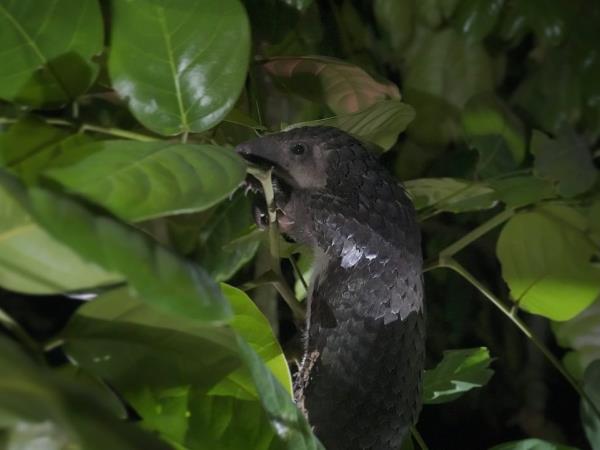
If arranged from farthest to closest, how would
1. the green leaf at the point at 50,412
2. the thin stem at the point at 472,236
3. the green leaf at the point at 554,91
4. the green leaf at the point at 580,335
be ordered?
the green leaf at the point at 554,91 < the green leaf at the point at 580,335 < the thin stem at the point at 472,236 < the green leaf at the point at 50,412

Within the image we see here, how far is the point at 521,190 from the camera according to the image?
2.56 feet

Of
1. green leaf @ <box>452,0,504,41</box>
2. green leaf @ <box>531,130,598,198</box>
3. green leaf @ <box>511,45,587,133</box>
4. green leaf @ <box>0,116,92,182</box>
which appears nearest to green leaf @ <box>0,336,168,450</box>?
green leaf @ <box>0,116,92,182</box>

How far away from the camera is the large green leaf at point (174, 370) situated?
41 cm

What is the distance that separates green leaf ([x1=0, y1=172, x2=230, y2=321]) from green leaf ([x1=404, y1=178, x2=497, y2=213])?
19.9 inches

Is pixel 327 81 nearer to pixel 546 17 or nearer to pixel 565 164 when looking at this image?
pixel 565 164

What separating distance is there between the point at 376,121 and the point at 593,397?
0.40 meters

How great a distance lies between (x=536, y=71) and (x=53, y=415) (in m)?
1.33

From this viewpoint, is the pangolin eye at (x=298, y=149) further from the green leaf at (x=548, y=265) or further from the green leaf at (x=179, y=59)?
the green leaf at (x=548, y=265)

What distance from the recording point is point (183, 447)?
0.47 meters

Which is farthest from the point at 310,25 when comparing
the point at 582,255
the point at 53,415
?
the point at 53,415

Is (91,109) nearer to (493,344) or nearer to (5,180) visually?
(5,180)

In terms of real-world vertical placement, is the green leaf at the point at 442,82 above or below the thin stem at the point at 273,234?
below

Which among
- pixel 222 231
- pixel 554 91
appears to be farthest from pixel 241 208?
pixel 554 91

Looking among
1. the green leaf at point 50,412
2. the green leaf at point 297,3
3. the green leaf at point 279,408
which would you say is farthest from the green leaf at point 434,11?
the green leaf at point 50,412
